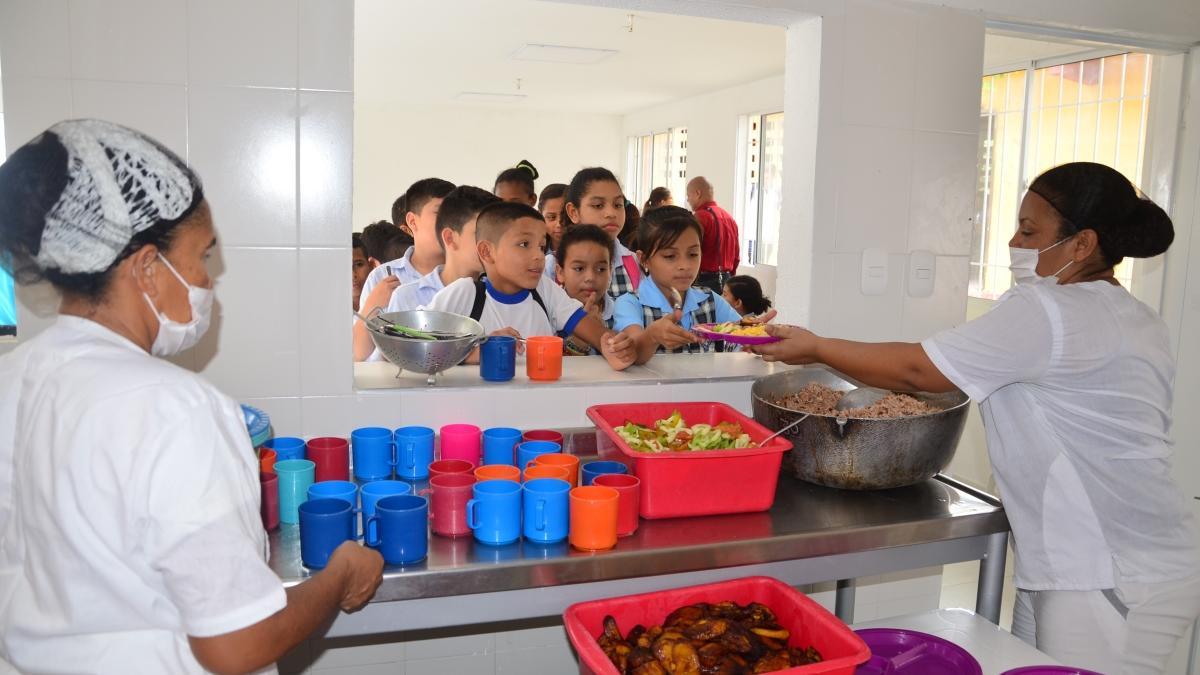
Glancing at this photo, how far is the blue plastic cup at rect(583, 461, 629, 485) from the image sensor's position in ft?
5.98

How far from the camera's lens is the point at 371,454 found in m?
1.99

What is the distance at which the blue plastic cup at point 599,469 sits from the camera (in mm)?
1822

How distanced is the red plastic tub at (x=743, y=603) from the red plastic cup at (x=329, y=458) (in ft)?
2.25

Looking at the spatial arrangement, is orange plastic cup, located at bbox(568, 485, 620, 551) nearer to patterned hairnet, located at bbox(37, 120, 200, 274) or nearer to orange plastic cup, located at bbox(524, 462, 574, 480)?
orange plastic cup, located at bbox(524, 462, 574, 480)

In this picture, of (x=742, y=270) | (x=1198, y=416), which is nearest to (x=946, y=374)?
(x=1198, y=416)

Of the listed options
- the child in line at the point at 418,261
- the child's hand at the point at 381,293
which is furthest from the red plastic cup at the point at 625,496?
the child in line at the point at 418,261

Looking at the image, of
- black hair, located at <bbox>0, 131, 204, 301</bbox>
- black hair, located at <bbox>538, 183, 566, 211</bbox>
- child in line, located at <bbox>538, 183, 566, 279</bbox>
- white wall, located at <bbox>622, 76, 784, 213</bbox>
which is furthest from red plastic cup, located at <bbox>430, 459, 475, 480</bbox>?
white wall, located at <bbox>622, 76, 784, 213</bbox>

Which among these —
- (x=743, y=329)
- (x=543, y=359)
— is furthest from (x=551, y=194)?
(x=743, y=329)

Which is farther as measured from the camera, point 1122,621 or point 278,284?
point 278,284

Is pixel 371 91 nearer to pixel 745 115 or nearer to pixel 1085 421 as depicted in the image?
pixel 745 115

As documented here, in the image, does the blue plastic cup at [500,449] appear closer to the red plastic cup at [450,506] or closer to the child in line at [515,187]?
the red plastic cup at [450,506]

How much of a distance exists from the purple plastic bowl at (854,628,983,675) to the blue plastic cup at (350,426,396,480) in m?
1.08

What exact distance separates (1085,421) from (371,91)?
1075 centimetres

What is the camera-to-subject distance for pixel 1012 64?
5852 mm
